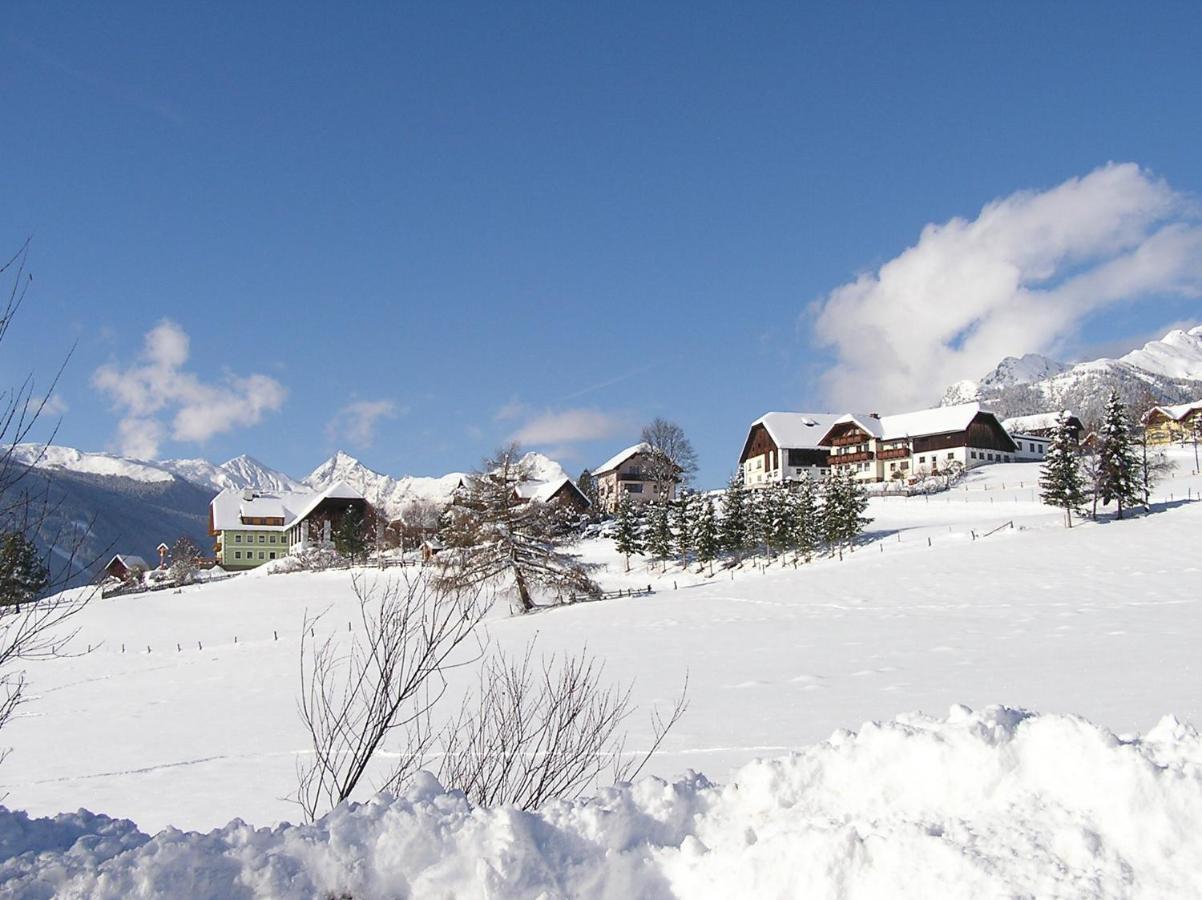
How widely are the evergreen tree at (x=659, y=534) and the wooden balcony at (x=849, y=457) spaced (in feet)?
104

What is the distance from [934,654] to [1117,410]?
131 feet

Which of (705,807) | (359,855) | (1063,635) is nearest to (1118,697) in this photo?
(1063,635)

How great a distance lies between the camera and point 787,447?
285 feet

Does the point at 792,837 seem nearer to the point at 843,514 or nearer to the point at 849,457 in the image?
the point at 843,514

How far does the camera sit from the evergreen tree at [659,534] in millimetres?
59188

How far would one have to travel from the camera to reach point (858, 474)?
8538 cm

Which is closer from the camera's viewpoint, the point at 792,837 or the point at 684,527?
the point at 792,837

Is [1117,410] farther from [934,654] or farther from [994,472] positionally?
[934,654]

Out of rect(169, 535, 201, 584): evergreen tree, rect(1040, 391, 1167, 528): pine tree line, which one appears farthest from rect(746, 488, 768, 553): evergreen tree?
rect(169, 535, 201, 584): evergreen tree

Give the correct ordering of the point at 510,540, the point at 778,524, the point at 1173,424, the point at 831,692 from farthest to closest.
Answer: the point at 1173,424, the point at 778,524, the point at 510,540, the point at 831,692

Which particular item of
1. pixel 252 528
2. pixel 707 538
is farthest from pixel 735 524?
pixel 252 528

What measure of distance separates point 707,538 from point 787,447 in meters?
33.6

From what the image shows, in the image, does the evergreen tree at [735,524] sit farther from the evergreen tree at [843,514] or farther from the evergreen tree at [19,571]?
the evergreen tree at [19,571]

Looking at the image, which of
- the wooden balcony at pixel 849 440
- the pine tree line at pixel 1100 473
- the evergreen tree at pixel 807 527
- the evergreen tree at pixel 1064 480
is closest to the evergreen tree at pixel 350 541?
the evergreen tree at pixel 807 527
